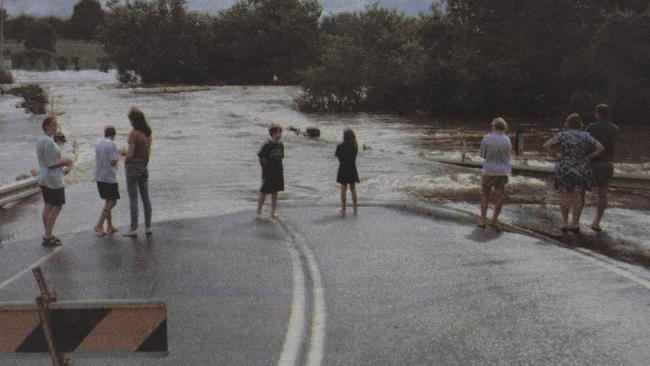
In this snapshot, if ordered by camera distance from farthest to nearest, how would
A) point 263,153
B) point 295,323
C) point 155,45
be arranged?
point 155,45, point 263,153, point 295,323

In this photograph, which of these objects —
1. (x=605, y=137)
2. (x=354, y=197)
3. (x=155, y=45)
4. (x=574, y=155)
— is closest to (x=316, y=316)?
(x=574, y=155)

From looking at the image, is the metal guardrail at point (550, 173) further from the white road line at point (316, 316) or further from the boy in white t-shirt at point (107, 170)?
the boy in white t-shirt at point (107, 170)

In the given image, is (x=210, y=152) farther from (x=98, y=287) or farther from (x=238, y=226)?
(x=98, y=287)

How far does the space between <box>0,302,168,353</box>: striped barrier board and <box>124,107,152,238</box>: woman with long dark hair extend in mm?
8084

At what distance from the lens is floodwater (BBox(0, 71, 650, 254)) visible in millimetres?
15844

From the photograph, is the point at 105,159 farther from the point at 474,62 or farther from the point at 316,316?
the point at 474,62

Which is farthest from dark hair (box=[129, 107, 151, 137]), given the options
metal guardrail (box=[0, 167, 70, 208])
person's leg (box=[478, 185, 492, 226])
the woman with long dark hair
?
person's leg (box=[478, 185, 492, 226])

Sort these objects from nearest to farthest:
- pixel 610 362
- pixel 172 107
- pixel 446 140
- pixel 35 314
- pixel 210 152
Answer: pixel 35 314
pixel 610 362
pixel 210 152
pixel 446 140
pixel 172 107

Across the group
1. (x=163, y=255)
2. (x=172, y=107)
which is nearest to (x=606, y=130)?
(x=163, y=255)

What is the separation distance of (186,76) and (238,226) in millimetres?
101889

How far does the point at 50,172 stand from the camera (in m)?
11.1

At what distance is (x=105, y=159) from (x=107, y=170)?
0.22 metres

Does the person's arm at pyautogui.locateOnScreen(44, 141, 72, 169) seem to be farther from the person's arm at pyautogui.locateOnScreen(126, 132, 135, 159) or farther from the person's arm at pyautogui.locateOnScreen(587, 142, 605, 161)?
the person's arm at pyautogui.locateOnScreen(587, 142, 605, 161)

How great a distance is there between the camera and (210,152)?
27.8 meters
